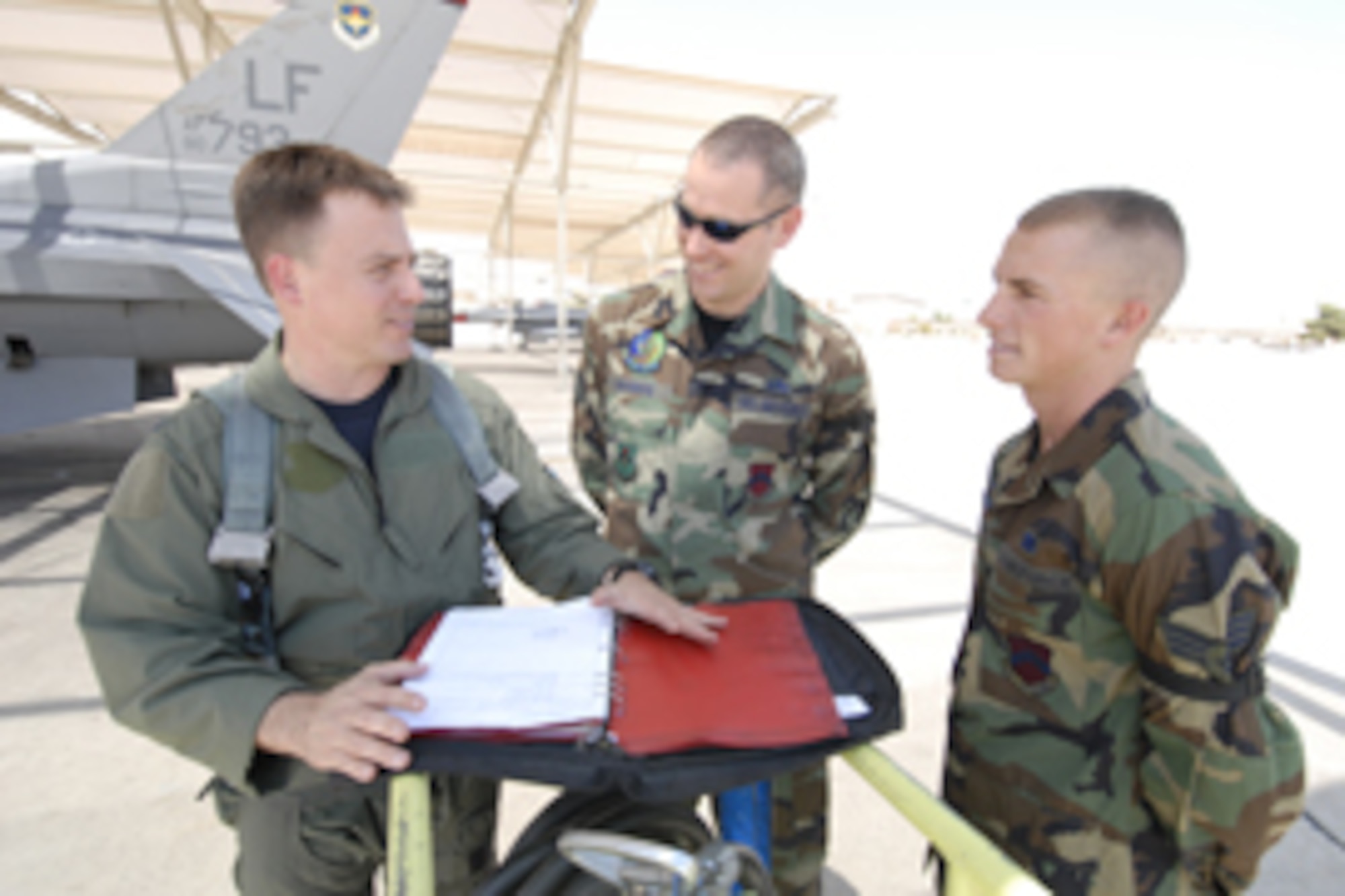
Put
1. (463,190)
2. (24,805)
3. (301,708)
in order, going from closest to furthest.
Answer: (301,708)
(24,805)
(463,190)

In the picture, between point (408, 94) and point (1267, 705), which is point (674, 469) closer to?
point (1267, 705)

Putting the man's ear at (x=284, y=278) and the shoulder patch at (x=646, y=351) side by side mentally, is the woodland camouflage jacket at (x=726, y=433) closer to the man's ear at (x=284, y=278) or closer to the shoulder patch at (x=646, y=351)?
the shoulder patch at (x=646, y=351)

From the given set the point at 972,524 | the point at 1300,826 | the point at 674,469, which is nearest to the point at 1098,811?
the point at 674,469

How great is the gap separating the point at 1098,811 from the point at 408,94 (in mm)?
8043

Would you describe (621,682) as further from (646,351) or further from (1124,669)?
(646,351)

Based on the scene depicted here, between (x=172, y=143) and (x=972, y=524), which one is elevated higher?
(x=172, y=143)

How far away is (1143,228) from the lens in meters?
1.21

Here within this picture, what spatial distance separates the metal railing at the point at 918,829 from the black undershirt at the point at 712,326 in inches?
52.6

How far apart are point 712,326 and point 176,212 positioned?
650cm

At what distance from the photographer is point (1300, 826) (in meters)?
2.25

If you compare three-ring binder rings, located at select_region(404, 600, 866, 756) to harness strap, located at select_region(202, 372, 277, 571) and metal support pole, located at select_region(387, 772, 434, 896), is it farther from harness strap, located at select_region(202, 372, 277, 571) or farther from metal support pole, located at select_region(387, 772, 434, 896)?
harness strap, located at select_region(202, 372, 277, 571)

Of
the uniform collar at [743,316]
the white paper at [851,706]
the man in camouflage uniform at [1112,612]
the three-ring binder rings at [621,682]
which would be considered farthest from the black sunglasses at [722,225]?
the white paper at [851,706]

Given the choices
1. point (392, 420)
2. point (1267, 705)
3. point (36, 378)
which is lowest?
point (36, 378)

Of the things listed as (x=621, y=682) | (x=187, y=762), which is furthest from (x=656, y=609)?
(x=187, y=762)
